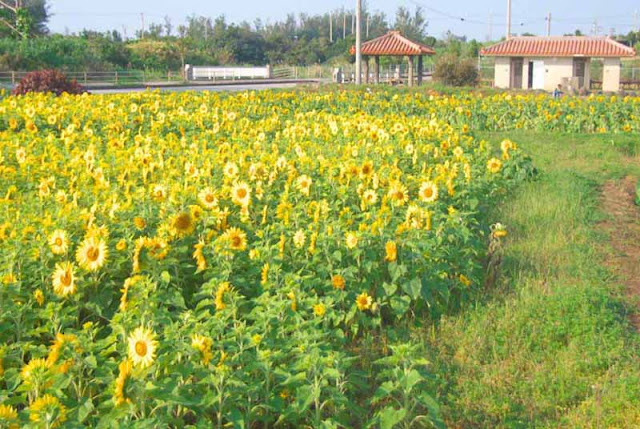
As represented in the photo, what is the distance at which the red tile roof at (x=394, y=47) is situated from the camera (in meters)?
29.3

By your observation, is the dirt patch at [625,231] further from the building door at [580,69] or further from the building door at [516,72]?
the building door at [516,72]

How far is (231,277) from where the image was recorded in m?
4.29

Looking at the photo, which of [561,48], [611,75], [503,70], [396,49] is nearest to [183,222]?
[396,49]

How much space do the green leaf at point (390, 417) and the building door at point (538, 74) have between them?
32.3m

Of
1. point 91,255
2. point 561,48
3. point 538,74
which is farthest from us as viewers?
point 538,74

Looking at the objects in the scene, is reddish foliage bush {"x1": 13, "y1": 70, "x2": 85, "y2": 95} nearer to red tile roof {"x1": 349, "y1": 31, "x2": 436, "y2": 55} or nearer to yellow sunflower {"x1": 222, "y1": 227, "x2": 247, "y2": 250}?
yellow sunflower {"x1": 222, "y1": 227, "x2": 247, "y2": 250}

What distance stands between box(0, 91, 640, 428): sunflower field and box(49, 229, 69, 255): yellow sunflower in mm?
11

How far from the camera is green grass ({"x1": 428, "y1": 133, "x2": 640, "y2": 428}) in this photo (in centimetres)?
380

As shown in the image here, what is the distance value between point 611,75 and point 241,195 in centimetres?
3026

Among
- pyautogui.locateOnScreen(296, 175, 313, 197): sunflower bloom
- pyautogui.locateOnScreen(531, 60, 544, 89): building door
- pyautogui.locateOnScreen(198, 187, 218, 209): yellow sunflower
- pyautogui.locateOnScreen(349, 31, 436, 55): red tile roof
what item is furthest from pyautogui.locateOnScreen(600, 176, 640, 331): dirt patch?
pyautogui.locateOnScreen(531, 60, 544, 89): building door

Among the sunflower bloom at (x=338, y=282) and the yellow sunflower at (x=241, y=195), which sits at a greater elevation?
the yellow sunflower at (x=241, y=195)

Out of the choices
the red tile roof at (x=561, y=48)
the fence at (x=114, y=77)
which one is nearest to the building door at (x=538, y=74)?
the red tile roof at (x=561, y=48)

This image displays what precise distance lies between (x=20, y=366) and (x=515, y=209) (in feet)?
16.2

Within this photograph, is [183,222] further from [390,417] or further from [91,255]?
[390,417]
